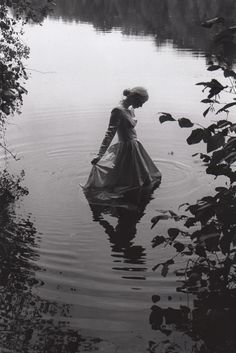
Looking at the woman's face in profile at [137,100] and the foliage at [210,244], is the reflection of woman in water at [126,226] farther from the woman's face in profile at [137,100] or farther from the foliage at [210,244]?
the woman's face in profile at [137,100]

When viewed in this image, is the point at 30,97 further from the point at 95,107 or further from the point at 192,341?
the point at 192,341

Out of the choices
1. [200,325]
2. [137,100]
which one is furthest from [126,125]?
[200,325]

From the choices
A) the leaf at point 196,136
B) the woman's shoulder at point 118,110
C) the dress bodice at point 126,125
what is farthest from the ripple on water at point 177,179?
the leaf at point 196,136

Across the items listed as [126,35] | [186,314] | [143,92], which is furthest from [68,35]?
[186,314]

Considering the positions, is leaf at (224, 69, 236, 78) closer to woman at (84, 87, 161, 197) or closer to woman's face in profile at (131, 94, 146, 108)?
woman's face in profile at (131, 94, 146, 108)

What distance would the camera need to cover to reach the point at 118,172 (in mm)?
11641

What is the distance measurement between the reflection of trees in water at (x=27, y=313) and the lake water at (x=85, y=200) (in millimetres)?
49

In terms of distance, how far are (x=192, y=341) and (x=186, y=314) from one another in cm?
63

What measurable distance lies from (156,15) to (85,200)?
4927 cm

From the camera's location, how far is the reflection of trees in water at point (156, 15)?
4197 cm

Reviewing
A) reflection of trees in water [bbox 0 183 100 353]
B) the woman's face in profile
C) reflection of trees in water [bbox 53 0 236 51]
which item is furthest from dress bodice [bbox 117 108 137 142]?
reflection of trees in water [bbox 53 0 236 51]

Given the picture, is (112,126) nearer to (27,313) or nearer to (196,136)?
(27,313)

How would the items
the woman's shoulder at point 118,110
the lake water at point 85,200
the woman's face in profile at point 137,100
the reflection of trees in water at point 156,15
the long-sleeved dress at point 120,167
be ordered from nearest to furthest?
the lake water at point 85,200 < the woman's face in profile at point 137,100 < the woman's shoulder at point 118,110 < the long-sleeved dress at point 120,167 < the reflection of trees in water at point 156,15

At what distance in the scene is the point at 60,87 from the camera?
24547 millimetres
